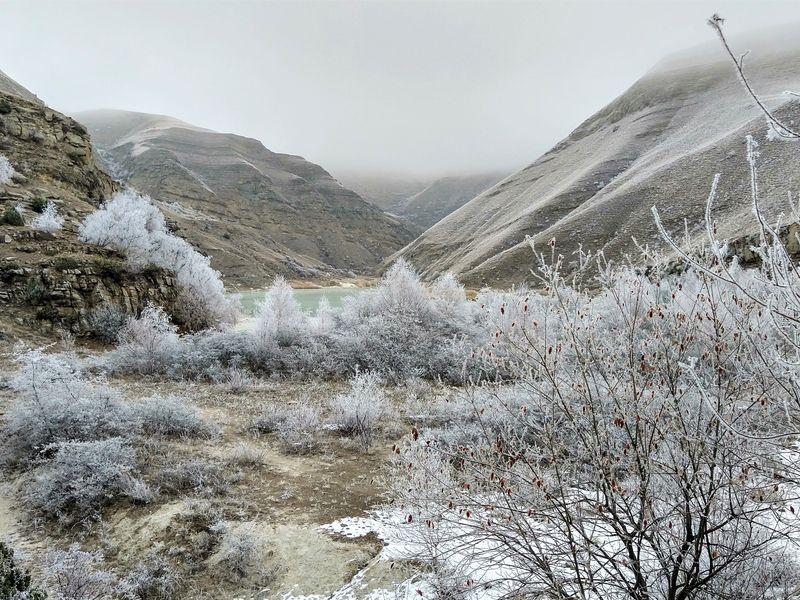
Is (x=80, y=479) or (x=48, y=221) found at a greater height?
(x=48, y=221)

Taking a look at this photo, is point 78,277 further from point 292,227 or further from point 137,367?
point 292,227

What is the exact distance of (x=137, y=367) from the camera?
10242 millimetres

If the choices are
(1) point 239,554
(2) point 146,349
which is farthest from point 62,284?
(1) point 239,554

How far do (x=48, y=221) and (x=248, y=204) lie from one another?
94.7 m

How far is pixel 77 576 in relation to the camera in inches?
142

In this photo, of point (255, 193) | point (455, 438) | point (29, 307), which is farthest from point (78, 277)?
point (255, 193)

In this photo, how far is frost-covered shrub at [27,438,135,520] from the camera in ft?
15.9

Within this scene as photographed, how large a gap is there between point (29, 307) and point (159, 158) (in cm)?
10594

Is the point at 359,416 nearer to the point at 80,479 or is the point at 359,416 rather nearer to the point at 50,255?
the point at 80,479

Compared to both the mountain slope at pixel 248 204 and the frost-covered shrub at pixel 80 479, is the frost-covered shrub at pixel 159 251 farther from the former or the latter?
the mountain slope at pixel 248 204

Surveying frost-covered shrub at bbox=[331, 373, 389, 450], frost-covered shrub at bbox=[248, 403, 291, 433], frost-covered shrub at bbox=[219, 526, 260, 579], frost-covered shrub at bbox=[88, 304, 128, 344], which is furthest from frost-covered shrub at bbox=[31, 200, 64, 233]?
frost-covered shrub at bbox=[219, 526, 260, 579]

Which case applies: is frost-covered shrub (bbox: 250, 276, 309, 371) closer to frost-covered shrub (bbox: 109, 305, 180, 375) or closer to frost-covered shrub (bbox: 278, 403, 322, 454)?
frost-covered shrub (bbox: 109, 305, 180, 375)

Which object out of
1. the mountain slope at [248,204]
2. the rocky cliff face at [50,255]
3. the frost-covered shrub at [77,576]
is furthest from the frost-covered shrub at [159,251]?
the mountain slope at [248,204]

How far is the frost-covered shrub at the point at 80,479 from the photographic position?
4859mm
